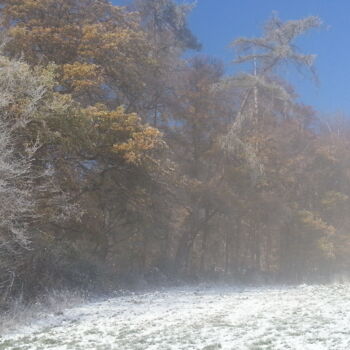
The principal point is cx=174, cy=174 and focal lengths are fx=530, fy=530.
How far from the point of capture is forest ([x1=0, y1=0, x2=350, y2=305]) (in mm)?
15477

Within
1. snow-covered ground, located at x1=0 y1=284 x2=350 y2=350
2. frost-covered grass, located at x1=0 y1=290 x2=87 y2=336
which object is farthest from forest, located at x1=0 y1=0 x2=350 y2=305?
snow-covered ground, located at x1=0 y1=284 x2=350 y2=350

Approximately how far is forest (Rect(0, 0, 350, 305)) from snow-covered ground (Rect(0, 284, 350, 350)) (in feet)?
8.68

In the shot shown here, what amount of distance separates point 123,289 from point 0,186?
884 centimetres

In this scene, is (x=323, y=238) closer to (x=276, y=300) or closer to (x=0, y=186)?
(x=276, y=300)

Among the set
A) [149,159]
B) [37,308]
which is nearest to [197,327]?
[37,308]

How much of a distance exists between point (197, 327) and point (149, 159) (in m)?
8.56

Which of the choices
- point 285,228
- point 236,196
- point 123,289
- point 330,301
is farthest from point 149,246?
point 330,301

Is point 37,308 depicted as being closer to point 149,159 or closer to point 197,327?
point 197,327

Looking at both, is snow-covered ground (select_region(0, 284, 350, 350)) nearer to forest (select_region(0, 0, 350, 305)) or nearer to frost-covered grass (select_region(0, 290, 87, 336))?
frost-covered grass (select_region(0, 290, 87, 336))

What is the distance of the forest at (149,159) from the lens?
609 inches

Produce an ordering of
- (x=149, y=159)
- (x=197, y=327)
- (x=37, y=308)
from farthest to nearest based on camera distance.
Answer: (x=149, y=159)
(x=37, y=308)
(x=197, y=327)

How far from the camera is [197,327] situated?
10.8 meters

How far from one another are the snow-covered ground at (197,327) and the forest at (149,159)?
2647mm

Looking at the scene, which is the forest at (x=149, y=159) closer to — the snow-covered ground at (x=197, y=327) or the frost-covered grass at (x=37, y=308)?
the frost-covered grass at (x=37, y=308)
